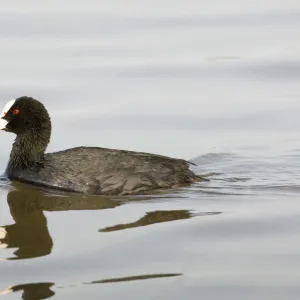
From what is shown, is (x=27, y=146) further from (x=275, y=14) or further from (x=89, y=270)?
(x=275, y=14)

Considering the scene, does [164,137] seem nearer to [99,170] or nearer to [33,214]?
[99,170]

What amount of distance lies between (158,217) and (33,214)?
1.07m

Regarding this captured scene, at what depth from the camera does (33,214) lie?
8.72m

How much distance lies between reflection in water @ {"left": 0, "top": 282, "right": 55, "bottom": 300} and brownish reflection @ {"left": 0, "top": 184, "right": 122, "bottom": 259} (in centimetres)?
68

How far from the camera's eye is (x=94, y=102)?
475 inches

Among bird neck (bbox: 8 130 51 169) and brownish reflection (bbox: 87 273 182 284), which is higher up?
bird neck (bbox: 8 130 51 169)

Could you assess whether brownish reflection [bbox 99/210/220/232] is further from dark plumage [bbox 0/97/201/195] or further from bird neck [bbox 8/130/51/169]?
bird neck [bbox 8/130/51/169]

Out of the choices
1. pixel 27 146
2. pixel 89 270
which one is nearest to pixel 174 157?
pixel 27 146

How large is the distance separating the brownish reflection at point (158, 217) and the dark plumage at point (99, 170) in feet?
3.07

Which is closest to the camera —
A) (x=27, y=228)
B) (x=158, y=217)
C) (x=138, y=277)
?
(x=138, y=277)

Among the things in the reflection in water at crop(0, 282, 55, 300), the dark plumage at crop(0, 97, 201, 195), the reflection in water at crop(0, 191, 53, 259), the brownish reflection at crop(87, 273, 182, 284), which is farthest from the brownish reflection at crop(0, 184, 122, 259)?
the brownish reflection at crop(87, 273, 182, 284)

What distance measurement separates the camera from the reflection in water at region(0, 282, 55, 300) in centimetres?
643

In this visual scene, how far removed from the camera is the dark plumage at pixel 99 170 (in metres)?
9.43

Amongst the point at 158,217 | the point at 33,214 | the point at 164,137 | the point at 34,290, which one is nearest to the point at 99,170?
the point at 33,214
